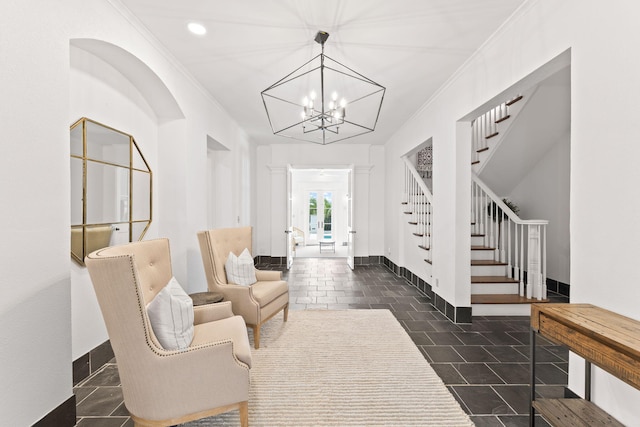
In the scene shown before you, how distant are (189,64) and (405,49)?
2.19 m

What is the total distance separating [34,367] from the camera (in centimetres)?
156

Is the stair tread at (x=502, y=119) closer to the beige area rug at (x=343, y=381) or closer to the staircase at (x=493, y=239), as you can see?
the staircase at (x=493, y=239)

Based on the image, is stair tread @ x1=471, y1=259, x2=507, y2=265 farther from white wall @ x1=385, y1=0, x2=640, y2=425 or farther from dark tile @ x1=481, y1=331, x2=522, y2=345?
white wall @ x1=385, y1=0, x2=640, y2=425

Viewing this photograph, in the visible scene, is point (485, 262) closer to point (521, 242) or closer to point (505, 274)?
point (505, 274)

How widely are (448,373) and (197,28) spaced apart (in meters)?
3.49

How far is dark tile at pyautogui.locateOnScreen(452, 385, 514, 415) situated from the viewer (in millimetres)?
1891

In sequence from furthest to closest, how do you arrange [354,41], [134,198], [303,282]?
[303,282]
[134,198]
[354,41]

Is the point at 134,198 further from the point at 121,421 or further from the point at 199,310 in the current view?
the point at 121,421

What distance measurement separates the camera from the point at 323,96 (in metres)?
2.73

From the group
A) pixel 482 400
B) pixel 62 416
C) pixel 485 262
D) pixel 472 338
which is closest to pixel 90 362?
pixel 62 416

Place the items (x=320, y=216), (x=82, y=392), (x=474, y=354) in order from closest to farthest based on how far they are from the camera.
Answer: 1. (x=82, y=392)
2. (x=474, y=354)
3. (x=320, y=216)

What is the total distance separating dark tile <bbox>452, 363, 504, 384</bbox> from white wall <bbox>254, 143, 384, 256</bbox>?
175 inches

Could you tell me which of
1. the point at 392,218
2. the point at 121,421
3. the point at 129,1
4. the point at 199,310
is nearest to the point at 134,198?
the point at 199,310

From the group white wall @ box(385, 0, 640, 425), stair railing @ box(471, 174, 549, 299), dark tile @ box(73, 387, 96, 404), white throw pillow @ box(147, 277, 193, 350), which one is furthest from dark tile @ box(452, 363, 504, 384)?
dark tile @ box(73, 387, 96, 404)
